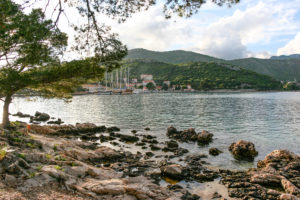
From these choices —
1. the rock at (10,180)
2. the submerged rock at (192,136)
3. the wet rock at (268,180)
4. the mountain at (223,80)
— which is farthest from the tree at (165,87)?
the rock at (10,180)

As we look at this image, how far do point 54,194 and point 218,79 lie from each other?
175 meters

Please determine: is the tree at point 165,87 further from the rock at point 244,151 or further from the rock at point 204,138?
the rock at point 244,151

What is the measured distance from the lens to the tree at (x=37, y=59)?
9.53 m

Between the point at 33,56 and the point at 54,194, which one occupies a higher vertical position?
the point at 33,56

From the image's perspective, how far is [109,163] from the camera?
54.2 ft

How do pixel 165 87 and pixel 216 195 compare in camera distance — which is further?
pixel 165 87

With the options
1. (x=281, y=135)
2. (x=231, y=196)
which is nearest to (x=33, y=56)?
(x=231, y=196)

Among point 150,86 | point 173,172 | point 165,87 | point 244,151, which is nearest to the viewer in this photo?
point 173,172

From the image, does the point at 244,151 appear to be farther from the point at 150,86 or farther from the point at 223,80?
the point at 223,80

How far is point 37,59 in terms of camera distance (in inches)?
460

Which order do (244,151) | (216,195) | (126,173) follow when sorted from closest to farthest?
(216,195)
(126,173)
(244,151)

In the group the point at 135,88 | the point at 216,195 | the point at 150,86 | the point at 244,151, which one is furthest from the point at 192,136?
the point at 135,88

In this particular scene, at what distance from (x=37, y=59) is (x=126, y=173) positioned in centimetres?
881

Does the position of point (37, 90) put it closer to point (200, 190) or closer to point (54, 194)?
point (54, 194)
